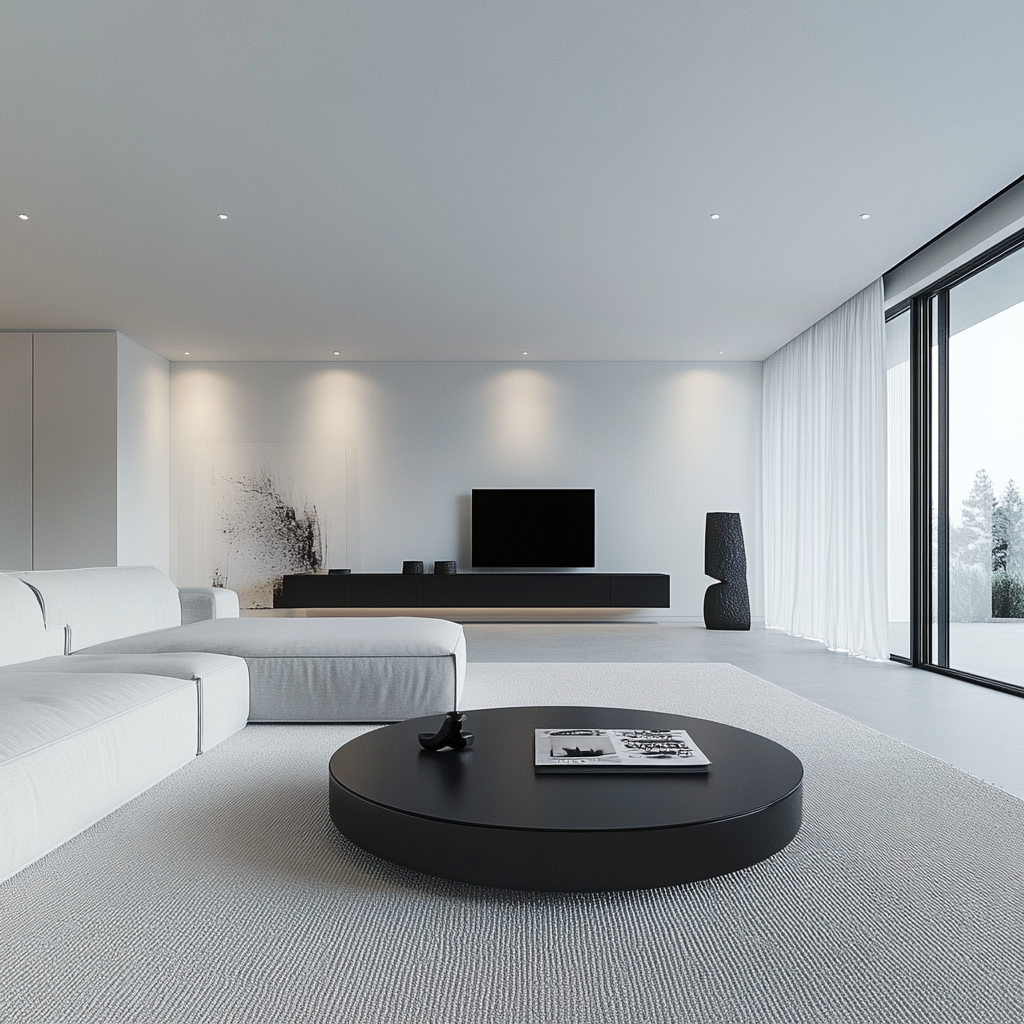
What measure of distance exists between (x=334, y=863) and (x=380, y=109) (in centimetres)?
284

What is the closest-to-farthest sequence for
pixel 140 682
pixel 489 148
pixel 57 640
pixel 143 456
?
1. pixel 140 682
2. pixel 57 640
3. pixel 489 148
4. pixel 143 456

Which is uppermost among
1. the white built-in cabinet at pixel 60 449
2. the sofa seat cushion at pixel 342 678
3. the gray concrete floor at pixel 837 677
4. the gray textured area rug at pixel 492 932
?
the white built-in cabinet at pixel 60 449

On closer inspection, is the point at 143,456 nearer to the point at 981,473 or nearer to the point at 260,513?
the point at 260,513

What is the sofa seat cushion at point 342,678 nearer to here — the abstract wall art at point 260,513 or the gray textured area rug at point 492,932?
the gray textured area rug at point 492,932

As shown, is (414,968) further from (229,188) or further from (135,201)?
(135,201)

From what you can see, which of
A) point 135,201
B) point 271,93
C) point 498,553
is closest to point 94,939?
point 271,93

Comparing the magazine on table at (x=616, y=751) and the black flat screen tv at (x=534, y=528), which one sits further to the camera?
the black flat screen tv at (x=534, y=528)

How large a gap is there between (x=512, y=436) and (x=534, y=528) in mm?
920

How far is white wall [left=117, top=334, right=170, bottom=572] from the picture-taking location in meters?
6.69

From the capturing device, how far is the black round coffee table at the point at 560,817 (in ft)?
4.70

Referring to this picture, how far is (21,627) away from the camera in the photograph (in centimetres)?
269

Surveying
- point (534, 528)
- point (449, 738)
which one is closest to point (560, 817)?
point (449, 738)

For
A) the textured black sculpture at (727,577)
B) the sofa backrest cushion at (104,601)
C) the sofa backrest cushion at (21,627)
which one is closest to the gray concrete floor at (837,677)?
the textured black sculpture at (727,577)

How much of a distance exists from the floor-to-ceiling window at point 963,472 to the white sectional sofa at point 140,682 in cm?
292
